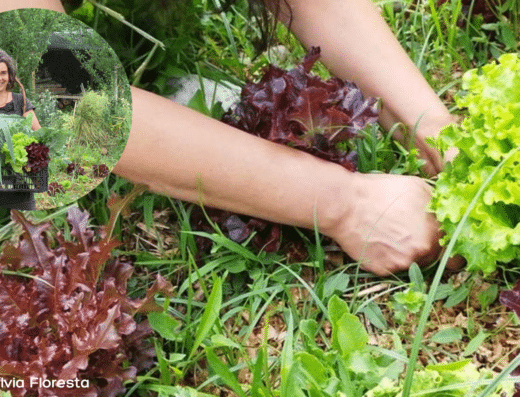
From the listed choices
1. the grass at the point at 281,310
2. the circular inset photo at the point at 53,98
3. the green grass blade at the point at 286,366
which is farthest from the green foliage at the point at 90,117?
the green grass blade at the point at 286,366

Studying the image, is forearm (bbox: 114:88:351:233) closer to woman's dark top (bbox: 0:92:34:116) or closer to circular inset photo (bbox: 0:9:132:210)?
circular inset photo (bbox: 0:9:132:210)

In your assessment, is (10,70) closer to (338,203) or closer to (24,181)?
(24,181)

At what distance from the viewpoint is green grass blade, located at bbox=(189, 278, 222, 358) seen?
1593 mm

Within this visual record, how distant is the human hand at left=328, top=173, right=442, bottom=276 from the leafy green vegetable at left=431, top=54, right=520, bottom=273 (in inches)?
2.9

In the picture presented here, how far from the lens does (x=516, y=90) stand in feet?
5.52

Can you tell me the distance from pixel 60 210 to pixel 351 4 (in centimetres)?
101

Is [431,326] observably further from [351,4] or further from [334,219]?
[351,4]

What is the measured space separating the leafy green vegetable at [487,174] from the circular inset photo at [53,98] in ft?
2.56

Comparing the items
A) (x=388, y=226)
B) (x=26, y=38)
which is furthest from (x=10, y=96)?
(x=388, y=226)

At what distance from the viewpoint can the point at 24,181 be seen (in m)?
1.56

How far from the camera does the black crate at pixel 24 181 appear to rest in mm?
1521

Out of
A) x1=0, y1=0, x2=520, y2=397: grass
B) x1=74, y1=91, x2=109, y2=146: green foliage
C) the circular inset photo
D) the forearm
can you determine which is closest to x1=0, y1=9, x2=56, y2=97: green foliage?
the circular inset photo

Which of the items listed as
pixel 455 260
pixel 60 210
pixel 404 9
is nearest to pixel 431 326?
pixel 455 260

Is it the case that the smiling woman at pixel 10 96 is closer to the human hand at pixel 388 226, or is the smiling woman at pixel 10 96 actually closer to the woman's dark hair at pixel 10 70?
the woman's dark hair at pixel 10 70
